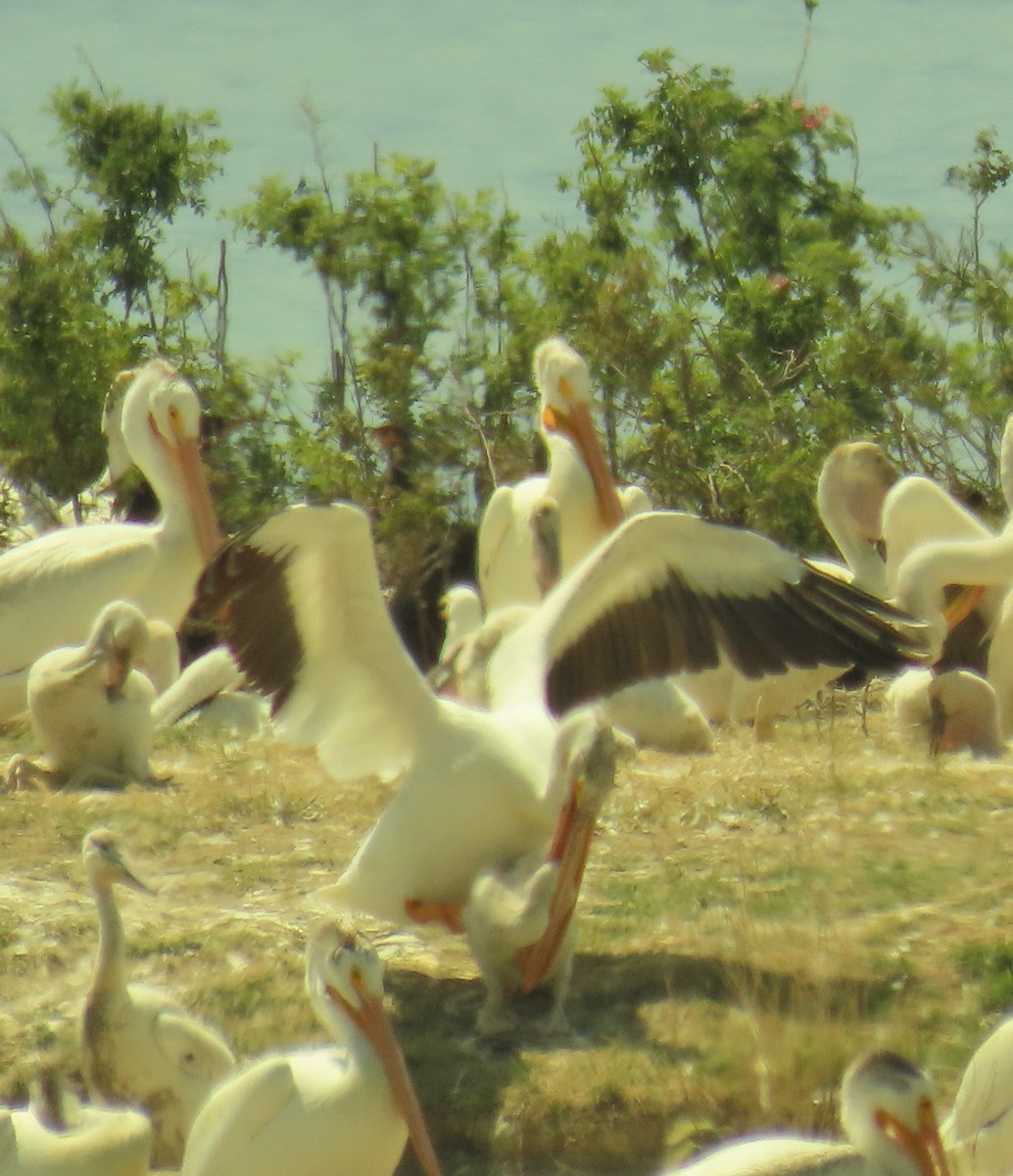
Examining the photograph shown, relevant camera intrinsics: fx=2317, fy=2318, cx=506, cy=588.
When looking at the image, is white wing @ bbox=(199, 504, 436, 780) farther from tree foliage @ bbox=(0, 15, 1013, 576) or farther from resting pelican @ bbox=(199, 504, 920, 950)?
tree foliage @ bbox=(0, 15, 1013, 576)

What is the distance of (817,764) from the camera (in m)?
7.73

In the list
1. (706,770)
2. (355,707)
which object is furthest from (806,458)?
(355,707)

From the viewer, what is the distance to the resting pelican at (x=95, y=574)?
350 inches

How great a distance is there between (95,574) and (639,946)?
357 cm

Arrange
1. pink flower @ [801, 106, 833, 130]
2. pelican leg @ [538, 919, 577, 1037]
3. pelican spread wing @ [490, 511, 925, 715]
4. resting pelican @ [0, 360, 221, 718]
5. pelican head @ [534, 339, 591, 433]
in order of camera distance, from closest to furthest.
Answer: pelican leg @ [538, 919, 577, 1037]
pelican spread wing @ [490, 511, 925, 715]
resting pelican @ [0, 360, 221, 718]
pelican head @ [534, 339, 591, 433]
pink flower @ [801, 106, 833, 130]

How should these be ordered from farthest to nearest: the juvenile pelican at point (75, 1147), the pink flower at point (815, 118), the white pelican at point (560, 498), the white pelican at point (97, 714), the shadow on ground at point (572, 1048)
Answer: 1. the pink flower at point (815, 118)
2. the white pelican at point (560, 498)
3. the white pelican at point (97, 714)
4. the shadow on ground at point (572, 1048)
5. the juvenile pelican at point (75, 1147)

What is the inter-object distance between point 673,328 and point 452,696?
4.86 metres

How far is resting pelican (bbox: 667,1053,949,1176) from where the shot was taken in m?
4.09

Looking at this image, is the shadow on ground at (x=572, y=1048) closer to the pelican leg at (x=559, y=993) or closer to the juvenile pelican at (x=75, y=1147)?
the pelican leg at (x=559, y=993)

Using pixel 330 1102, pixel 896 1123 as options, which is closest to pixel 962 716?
pixel 330 1102

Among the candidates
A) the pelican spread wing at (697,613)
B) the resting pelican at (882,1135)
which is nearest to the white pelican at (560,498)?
the pelican spread wing at (697,613)

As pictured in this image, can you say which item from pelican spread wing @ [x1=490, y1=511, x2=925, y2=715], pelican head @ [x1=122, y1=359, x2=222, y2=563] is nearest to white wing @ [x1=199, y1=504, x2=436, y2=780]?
pelican spread wing @ [x1=490, y1=511, x2=925, y2=715]

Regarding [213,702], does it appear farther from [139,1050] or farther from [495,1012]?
[139,1050]

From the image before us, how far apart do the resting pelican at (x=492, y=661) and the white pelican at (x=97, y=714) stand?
77.4 inches
